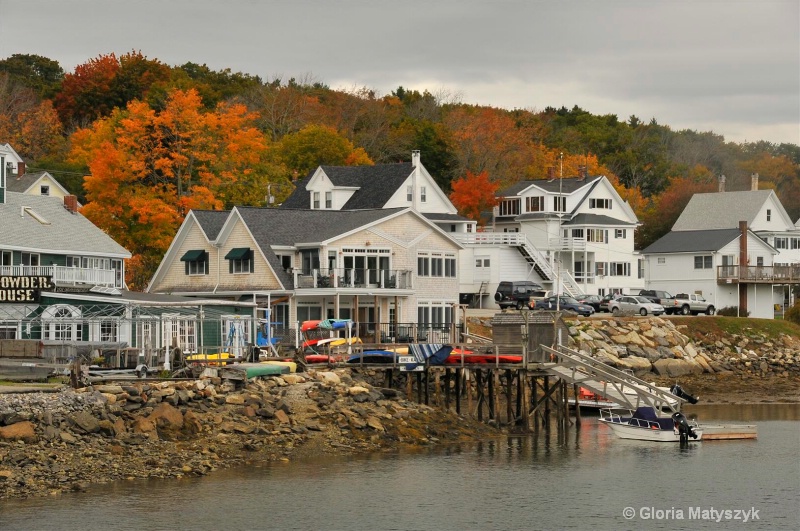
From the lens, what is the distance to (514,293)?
8675 cm

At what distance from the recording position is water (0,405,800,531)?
126 ft

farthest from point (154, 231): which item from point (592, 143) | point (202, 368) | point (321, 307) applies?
point (592, 143)

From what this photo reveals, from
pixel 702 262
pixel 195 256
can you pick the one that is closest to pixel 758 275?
pixel 702 262

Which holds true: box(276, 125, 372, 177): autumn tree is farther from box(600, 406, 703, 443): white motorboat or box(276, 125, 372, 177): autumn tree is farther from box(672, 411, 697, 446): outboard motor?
box(672, 411, 697, 446): outboard motor

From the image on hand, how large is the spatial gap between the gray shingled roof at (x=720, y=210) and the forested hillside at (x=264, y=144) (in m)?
6.27

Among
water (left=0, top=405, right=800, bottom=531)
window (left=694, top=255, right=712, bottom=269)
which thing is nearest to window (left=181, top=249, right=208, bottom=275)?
water (left=0, top=405, right=800, bottom=531)

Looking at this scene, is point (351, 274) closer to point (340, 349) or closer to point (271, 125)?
point (340, 349)

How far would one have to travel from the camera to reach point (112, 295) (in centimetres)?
6288

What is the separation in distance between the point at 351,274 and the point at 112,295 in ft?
42.6

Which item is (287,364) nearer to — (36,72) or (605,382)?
(605,382)

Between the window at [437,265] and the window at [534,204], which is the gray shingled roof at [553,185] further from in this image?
the window at [437,265]

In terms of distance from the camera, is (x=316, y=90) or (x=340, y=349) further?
(x=316, y=90)

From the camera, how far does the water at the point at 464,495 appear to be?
3850 centimetres

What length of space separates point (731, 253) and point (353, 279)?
41581mm
